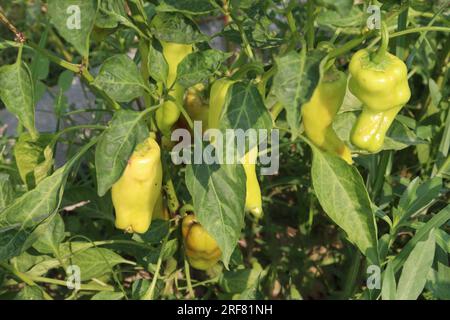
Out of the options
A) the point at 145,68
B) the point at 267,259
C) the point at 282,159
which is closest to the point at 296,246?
the point at 267,259

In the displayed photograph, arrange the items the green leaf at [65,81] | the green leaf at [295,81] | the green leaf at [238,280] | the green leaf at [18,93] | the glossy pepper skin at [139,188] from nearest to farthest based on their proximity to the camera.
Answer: the green leaf at [295,81] → the green leaf at [18,93] → the glossy pepper skin at [139,188] → the green leaf at [238,280] → the green leaf at [65,81]

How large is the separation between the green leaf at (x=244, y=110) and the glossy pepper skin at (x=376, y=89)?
0.37ft

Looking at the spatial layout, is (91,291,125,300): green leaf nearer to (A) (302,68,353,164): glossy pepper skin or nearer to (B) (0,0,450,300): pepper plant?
(B) (0,0,450,300): pepper plant

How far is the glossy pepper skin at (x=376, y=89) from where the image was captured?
65 cm

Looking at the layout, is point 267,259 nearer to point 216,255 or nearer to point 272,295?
point 272,295

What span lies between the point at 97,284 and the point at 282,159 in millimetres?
501

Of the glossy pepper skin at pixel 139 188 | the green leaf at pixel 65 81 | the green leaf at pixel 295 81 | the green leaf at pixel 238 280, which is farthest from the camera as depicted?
the green leaf at pixel 65 81

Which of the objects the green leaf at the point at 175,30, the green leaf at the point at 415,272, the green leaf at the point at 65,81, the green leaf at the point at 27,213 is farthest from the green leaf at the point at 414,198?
the green leaf at the point at 65,81

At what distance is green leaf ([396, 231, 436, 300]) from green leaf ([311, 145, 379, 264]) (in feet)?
Result: 0.13

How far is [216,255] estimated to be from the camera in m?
0.95

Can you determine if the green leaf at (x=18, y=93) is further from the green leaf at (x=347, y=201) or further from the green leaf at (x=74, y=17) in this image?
the green leaf at (x=347, y=201)

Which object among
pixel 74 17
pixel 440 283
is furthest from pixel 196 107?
pixel 440 283

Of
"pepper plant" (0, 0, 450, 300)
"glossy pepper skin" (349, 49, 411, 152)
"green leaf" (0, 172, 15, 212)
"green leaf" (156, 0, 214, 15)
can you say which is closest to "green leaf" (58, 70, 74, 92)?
"pepper plant" (0, 0, 450, 300)

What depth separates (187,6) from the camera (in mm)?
692
